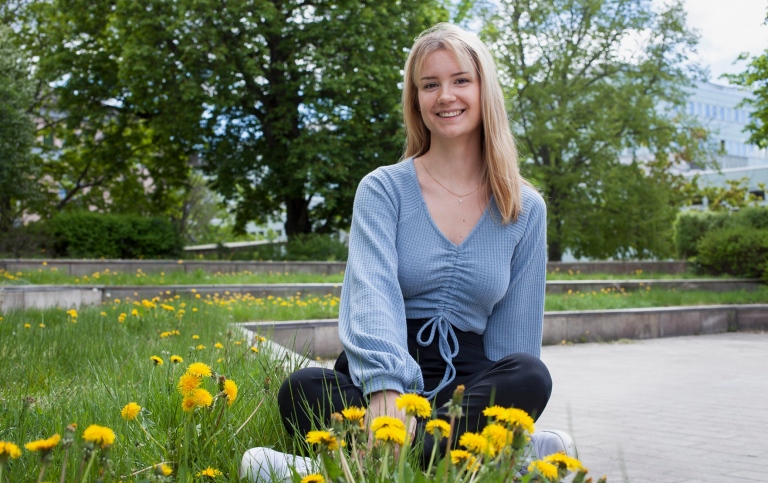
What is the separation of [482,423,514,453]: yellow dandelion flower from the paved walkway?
0.81ft

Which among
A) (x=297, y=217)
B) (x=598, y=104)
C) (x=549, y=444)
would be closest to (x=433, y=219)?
(x=549, y=444)

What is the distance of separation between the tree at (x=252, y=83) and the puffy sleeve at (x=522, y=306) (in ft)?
58.2

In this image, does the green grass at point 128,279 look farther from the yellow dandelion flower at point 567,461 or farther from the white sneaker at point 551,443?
the yellow dandelion flower at point 567,461

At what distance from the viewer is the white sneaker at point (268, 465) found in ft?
6.97

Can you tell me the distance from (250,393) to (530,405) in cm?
100

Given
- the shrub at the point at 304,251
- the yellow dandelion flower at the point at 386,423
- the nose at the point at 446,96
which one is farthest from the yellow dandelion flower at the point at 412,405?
the shrub at the point at 304,251

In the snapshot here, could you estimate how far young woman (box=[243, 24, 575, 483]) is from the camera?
2785 millimetres

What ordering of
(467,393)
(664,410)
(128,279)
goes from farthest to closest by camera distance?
(128,279)
(664,410)
(467,393)

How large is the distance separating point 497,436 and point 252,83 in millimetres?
21951

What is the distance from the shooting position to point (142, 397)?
295cm

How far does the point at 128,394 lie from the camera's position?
3.04m

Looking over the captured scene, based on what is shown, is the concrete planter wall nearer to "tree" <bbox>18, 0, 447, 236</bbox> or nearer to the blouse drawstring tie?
the blouse drawstring tie

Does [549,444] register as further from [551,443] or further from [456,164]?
[456,164]

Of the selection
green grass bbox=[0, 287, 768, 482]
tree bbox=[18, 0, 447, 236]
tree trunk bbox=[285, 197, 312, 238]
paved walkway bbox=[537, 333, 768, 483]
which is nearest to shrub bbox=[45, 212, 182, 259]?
tree bbox=[18, 0, 447, 236]
